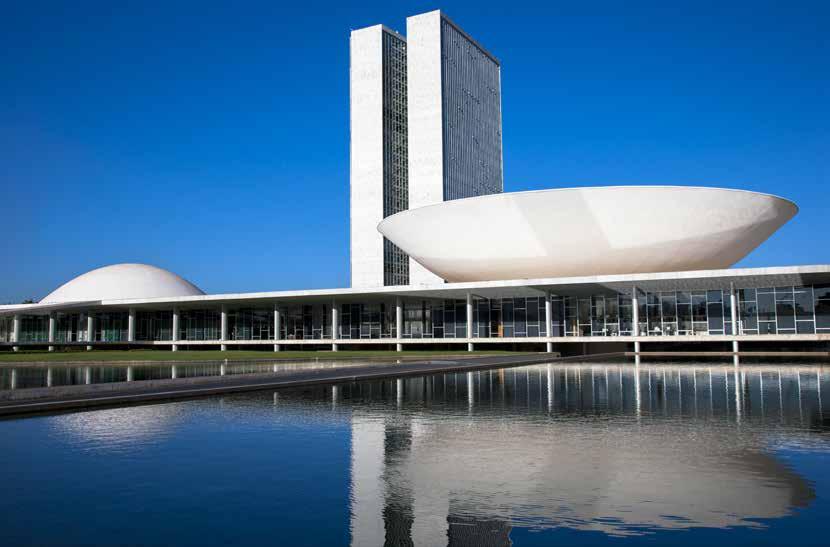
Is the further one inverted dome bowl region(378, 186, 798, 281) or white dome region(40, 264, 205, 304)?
white dome region(40, 264, 205, 304)

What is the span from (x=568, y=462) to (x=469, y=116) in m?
90.3

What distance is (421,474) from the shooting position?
22.2 ft

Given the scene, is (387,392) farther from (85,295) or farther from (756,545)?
(85,295)

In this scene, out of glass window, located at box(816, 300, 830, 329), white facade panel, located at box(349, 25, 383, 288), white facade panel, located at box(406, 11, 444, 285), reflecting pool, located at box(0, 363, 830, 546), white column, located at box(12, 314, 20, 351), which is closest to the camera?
reflecting pool, located at box(0, 363, 830, 546)

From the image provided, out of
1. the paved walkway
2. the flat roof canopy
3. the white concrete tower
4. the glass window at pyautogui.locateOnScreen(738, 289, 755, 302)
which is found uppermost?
the white concrete tower

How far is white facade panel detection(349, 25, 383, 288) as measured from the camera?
294 ft

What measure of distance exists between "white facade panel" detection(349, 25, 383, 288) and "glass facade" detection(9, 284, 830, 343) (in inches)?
1324

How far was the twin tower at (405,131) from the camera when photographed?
8762cm

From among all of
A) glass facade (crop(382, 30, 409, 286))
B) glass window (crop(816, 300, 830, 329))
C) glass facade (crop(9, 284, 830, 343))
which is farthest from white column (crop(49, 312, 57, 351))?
glass window (crop(816, 300, 830, 329))

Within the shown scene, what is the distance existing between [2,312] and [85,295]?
40.9 feet

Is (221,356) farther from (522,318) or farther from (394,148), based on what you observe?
(394,148)

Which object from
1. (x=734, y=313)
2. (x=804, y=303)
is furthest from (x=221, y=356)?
(x=804, y=303)

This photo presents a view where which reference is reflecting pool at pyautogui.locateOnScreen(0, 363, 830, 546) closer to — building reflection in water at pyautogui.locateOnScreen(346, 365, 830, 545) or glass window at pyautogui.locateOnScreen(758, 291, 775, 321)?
building reflection in water at pyautogui.locateOnScreen(346, 365, 830, 545)

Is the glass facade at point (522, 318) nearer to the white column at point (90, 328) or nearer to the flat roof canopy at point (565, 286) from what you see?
the white column at point (90, 328)
